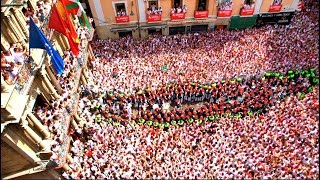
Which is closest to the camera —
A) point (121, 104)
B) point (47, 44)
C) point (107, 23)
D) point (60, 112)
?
point (47, 44)

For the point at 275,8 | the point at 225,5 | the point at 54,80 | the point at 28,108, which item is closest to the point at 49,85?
the point at 54,80

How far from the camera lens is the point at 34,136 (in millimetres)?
17969

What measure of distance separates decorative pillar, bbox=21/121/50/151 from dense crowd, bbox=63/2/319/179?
3.13 metres

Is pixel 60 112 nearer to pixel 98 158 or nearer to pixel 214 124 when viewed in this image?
pixel 98 158

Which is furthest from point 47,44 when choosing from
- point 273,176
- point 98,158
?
point 273,176

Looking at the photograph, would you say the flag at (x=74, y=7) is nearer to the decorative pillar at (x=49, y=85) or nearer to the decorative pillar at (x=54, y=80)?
the decorative pillar at (x=54, y=80)

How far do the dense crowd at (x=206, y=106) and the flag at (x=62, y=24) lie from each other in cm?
512

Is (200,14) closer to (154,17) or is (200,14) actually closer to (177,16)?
(177,16)

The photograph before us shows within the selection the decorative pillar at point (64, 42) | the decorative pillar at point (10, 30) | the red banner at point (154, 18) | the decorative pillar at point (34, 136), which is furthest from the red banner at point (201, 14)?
the decorative pillar at point (34, 136)

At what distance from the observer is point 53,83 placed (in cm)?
2150

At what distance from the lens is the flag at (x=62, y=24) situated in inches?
762

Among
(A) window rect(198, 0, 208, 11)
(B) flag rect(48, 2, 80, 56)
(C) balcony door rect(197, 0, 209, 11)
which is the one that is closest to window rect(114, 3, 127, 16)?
(C) balcony door rect(197, 0, 209, 11)

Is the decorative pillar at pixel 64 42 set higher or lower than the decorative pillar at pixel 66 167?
higher

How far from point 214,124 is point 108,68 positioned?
12.5m
